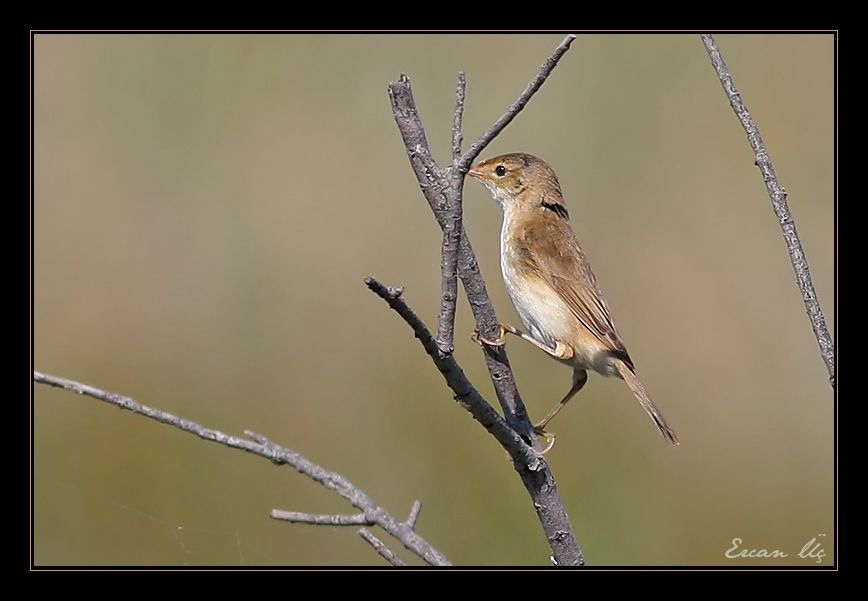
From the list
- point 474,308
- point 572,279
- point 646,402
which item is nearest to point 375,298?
point 572,279

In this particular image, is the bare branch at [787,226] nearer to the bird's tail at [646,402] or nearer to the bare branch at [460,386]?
the bare branch at [460,386]

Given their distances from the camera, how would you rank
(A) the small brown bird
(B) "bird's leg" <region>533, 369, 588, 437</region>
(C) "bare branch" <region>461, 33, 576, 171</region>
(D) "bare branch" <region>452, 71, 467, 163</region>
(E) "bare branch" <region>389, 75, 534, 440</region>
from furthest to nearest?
(A) the small brown bird < (B) "bird's leg" <region>533, 369, 588, 437</region> < (E) "bare branch" <region>389, 75, 534, 440</region> < (D) "bare branch" <region>452, 71, 467, 163</region> < (C) "bare branch" <region>461, 33, 576, 171</region>

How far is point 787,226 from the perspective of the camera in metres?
2.75

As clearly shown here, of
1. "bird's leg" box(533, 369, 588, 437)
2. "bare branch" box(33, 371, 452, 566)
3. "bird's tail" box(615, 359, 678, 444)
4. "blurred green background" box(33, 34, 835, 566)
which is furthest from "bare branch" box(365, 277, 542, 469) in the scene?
"blurred green background" box(33, 34, 835, 566)

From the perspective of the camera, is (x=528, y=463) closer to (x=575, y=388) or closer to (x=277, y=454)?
(x=277, y=454)

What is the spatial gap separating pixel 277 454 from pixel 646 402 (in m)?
2.16

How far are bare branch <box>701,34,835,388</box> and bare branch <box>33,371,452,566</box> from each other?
1112 mm

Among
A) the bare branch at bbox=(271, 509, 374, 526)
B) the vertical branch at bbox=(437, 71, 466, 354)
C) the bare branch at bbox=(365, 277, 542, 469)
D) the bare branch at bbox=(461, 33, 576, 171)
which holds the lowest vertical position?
the bare branch at bbox=(271, 509, 374, 526)

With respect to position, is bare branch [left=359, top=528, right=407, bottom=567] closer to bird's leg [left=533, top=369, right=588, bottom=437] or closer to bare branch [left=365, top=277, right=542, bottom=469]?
bare branch [left=365, top=277, right=542, bottom=469]

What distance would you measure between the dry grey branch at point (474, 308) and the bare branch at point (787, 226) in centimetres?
58

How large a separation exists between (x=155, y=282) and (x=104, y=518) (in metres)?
1.54

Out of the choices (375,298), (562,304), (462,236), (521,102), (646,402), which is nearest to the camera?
(521,102)

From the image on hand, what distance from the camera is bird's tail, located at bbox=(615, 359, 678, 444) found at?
14.0 ft

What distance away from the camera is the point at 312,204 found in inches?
272
